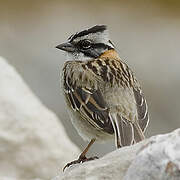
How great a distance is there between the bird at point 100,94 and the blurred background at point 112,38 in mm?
2839

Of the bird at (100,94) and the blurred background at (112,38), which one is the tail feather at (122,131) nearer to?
the bird at (100,94)

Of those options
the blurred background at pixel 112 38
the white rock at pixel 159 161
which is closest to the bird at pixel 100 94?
the white rock at pixel 159 161

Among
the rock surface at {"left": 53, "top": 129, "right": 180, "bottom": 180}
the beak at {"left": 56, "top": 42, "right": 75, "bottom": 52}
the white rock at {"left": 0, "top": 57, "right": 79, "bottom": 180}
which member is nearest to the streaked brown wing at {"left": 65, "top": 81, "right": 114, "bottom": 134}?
the beak at {"left": 56, "top": 42, "right": 75, "bottom": 52}

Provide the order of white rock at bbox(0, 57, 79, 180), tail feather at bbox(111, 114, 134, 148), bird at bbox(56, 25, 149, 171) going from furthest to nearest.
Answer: white rock at bbox(0, 57, 79, 180), bird at bbox(56, 25, 149, 171), tail feather at bbox(111, 114, 134, 148)

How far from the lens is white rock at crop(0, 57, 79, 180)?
8547mm

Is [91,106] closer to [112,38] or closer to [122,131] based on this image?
[122,131]

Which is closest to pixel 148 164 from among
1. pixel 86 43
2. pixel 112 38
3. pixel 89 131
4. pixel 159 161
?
pixel 159 161

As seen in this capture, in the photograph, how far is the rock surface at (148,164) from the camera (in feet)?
15.8

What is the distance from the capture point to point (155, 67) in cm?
1272

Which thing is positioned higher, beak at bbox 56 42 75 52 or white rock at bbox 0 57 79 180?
beak at bbox 56 42 75 52

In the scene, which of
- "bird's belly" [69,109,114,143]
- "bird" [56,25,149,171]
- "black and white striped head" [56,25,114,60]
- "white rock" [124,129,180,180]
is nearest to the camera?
"white rock" [124,129,180,180]

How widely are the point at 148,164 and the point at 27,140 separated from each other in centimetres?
387

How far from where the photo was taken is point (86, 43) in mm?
7898

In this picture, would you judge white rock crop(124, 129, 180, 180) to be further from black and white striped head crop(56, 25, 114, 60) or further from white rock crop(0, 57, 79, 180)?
white rock crop(0, 57, 79, 180)
